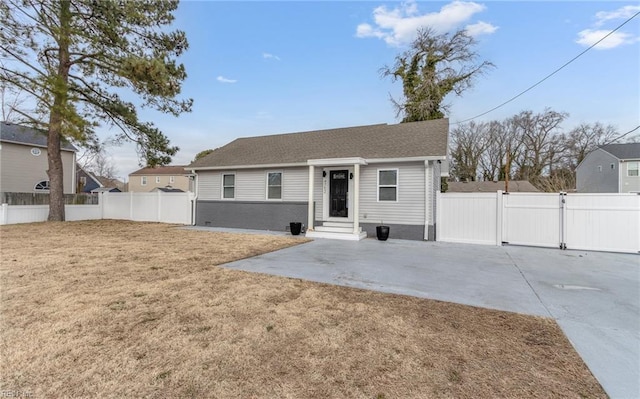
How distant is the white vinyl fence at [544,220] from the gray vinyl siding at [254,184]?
535 centimetres

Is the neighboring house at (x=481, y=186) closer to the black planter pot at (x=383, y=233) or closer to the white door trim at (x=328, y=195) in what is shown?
the white door trim at (x=328, y=195)

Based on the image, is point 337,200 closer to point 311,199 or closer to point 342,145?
point 311,199

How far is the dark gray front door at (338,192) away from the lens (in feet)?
37.4

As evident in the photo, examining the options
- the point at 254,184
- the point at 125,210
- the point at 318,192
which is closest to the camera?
the point at 318,192

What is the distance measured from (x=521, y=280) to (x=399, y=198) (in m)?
5.40

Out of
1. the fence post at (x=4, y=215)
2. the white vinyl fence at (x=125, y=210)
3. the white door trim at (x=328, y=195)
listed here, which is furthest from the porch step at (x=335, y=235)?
the fence post at (x=4, y=215)

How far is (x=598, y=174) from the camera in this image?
26938 millimetres

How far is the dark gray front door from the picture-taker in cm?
1139

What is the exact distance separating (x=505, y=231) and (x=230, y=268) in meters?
8.20

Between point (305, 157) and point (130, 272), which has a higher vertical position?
point (305, 157)

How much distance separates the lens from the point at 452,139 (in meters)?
32.8

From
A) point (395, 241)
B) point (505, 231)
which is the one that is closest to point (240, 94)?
point (395, 241)

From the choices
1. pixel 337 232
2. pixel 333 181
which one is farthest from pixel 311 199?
pixel 337 232

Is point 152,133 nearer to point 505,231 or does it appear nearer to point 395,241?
point 395,241
